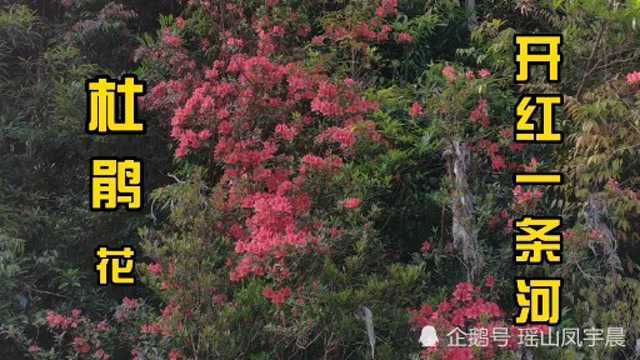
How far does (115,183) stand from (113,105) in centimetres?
61

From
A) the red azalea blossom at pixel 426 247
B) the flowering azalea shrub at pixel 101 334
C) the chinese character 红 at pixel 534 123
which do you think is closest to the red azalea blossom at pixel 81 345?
the flowering azalea shrub at pixel 101 334

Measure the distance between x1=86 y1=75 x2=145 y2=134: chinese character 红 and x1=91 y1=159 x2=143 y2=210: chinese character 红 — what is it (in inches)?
11.5

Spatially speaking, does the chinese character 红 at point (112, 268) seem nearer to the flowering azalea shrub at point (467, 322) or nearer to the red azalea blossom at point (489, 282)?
the flowering azalea shrub at point (467, 322)

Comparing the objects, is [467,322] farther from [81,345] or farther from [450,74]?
[81,345]

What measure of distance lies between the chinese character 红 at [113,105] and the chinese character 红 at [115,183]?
0.96 feet

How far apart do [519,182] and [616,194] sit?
0.54 metres

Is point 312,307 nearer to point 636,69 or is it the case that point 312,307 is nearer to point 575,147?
point 575,147

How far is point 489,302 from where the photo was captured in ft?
13.9

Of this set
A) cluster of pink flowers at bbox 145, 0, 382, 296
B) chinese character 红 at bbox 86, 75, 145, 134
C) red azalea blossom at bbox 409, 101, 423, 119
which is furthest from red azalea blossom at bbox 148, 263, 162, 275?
red azalea blossom at bbox 409, 101, 423, 119

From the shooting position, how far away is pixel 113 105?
18.1 feet

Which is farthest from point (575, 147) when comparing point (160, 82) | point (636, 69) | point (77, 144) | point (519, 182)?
point (77, 144)

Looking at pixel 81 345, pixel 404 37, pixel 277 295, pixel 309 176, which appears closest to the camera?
pixel 277 295

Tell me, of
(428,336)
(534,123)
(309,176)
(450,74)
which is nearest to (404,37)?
(450,74)

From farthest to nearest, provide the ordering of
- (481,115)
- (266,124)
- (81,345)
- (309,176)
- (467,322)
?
(266,124) < (481,115) < (81,345) < (309,176) < (467,322)
